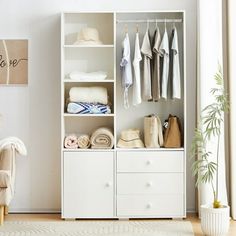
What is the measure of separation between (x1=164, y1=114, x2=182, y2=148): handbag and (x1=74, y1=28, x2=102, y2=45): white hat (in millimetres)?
1097

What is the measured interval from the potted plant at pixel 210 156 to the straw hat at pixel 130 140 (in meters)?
0.55

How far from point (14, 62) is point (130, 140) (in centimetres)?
148

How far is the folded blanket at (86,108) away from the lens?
495 centimetres

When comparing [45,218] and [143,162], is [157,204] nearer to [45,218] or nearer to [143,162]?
[143,162]

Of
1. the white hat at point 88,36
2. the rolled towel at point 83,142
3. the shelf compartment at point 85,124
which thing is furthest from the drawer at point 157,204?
the white hat at point 88,36

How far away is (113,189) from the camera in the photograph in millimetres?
4945

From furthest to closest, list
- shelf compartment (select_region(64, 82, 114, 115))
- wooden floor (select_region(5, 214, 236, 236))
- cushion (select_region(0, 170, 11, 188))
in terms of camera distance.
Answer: shelf compartment (select_region(64, 82, 114, 115)), wooden floor (select_region(5, 214, 236, 236)), cushion (select_region(0, 170, 11, 188))

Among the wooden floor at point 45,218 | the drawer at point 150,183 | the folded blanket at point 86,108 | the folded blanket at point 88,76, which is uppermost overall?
the folded blanket at point 88,76

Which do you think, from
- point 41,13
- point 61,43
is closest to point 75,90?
point 61,43

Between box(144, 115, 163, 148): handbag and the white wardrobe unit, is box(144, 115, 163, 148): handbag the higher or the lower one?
the higher one

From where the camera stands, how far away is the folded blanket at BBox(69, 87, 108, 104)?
16.4ft

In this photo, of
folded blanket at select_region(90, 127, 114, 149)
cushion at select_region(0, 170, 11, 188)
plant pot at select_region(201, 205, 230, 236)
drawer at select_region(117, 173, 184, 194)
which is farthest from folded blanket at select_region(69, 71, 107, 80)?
plant pot at select_region(201, 205, 230, 236)

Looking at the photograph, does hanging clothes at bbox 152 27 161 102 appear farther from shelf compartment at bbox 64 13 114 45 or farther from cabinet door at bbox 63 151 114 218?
Result: cabinet door at bbox 63 151 114 218

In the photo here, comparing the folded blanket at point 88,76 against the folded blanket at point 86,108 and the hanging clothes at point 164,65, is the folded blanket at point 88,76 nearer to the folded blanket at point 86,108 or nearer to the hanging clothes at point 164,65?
the folded blanket at point 86,108
